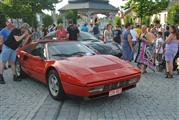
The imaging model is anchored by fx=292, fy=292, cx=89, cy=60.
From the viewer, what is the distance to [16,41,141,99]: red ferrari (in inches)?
223

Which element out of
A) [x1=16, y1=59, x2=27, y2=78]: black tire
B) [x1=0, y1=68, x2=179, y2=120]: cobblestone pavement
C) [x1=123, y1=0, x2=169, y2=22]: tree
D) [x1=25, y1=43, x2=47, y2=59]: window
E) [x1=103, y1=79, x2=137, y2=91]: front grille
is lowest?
[x1=0, y1=68, x2=179, y2=120]: cobblestone pavement

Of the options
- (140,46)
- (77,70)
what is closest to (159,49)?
(140,46)

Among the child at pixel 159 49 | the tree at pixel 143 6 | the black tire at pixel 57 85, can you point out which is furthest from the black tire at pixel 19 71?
the tree at pixel 143 6

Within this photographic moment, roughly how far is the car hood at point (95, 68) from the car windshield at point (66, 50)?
414 mm

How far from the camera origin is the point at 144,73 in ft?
32.3

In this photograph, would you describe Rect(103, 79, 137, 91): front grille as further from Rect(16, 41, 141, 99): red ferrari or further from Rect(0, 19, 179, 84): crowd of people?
Rect(0, 19, 179, 84): crowd of people

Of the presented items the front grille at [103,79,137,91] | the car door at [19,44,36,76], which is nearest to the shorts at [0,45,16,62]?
the car door at [19,44,36,76]

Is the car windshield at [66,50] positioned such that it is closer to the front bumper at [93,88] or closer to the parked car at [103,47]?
the front bumper at [93,88]

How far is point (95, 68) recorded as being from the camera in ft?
19.9

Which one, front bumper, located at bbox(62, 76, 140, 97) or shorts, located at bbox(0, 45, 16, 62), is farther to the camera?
shorts, located at bbox(0, 45, 16, 62)

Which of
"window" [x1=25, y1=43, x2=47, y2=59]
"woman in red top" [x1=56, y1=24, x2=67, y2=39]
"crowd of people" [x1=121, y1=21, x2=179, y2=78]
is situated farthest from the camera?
"woman in red top" [x1=56, y1=24, x2=67, y2=39]

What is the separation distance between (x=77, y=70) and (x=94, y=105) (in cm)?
85

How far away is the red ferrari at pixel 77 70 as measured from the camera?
5664 millimetres

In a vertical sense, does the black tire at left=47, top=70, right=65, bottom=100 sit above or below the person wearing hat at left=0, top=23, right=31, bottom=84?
below
